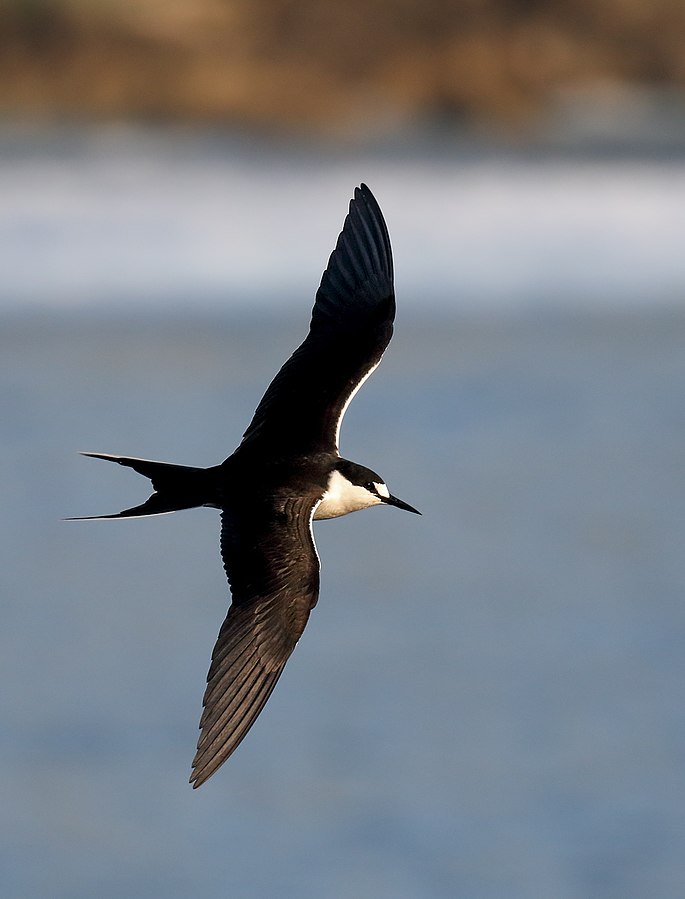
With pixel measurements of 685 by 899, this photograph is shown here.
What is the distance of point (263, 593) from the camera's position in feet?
19.7

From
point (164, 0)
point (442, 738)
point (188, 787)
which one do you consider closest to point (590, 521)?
point (442, 738)

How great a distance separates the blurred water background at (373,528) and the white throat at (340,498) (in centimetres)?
273

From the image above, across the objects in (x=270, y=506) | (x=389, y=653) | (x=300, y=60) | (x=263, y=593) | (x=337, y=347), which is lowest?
(x=389, y=653)

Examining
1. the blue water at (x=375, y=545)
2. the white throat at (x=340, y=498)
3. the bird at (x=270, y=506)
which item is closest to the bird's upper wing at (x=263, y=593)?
the bird at (x=270, y=506)

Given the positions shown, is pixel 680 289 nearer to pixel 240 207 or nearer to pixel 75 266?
pixel 240 207

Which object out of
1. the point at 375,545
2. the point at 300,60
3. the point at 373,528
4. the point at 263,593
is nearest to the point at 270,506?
the point at 263,593

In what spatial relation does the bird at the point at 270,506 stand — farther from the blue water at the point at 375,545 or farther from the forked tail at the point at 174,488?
the blue water at the point at 375,545

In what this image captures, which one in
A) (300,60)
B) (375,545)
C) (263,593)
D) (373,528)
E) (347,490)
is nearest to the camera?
(263,593)

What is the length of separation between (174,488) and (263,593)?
413 mm

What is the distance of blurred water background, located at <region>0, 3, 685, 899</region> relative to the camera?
9219 mm

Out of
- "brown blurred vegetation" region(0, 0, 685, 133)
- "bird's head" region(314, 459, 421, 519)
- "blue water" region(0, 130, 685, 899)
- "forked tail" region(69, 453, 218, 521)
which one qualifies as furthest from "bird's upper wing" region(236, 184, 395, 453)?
"brown blurred vegetation" region(0, 0, 685, 133)

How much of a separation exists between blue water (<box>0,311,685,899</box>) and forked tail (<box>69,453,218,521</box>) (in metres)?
2.98

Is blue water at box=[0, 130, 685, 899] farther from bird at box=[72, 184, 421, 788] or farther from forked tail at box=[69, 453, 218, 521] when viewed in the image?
forked tail at box=[69, 453, 218, 521]

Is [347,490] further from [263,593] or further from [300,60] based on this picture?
[300,60]
